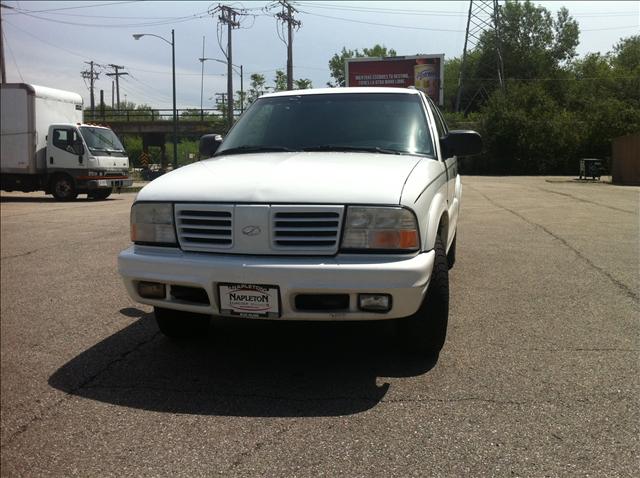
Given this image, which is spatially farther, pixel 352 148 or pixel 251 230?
pixel 352 148

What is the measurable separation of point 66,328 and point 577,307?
408cm

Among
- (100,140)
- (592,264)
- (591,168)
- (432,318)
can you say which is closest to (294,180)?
(432,318)

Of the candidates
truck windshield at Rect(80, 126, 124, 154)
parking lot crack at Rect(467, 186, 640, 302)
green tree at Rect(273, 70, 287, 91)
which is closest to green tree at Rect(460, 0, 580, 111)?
green tree at Rect(273, 70, 287, 91)

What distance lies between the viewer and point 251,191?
10.7 ft

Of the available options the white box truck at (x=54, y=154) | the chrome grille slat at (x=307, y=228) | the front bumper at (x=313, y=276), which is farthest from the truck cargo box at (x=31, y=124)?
the chrome grille slat at (x=307, y=228)

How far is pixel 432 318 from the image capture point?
11.3ft

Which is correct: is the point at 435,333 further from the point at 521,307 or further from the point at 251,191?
the point at 521,307

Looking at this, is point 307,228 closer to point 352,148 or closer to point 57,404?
point 352,148

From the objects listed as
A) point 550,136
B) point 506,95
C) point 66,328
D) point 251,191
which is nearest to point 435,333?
point 251,191

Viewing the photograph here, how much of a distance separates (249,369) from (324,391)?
56 centimetres

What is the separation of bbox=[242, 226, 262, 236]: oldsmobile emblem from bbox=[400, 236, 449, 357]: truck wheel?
1.05m

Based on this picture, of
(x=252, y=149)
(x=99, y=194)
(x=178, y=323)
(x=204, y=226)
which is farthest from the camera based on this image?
(x=99, y=194)

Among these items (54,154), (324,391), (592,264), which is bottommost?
(324,391)

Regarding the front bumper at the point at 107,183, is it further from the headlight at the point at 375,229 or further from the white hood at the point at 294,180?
the headlight at the point at 375,229
